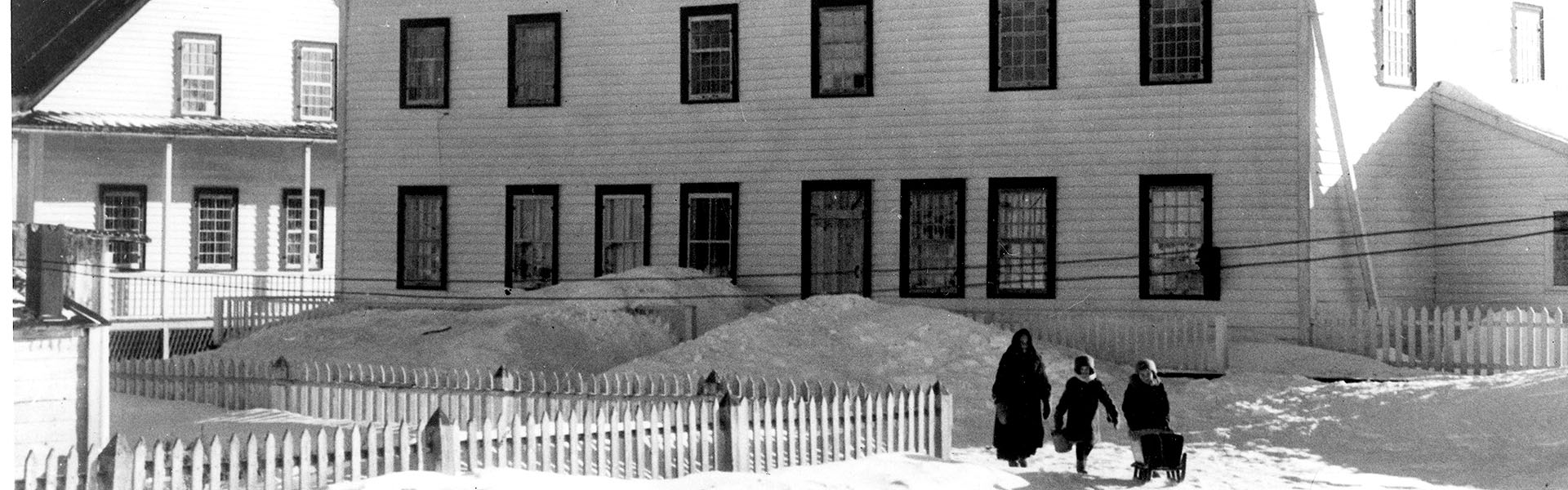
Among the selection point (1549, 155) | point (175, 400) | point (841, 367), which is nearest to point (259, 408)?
point (175, 400)

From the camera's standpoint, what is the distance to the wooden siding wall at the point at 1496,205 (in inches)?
1069

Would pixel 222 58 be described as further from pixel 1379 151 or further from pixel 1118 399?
pixel 1379 151

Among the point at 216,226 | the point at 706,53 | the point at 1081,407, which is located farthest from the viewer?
the point at 216,226

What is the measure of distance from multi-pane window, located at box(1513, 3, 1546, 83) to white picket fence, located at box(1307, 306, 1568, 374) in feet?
31.3

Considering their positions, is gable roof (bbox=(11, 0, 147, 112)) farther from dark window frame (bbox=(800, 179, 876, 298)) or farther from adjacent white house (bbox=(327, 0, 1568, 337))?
→ dark window frame (bbox=(800, 179, 876, 298))

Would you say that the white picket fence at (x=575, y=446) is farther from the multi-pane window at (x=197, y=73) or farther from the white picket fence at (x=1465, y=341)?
the multi-pane window at (x=197, y=73)

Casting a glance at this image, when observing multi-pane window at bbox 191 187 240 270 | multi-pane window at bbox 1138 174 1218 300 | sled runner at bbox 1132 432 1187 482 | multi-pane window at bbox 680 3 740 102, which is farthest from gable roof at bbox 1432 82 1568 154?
multi-pane window at bbox 191 187 240 270

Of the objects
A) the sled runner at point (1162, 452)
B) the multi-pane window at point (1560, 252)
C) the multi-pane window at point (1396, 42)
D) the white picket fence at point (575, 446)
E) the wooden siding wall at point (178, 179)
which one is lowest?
the sled runner at point (1162, 452)

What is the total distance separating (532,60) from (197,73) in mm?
13313

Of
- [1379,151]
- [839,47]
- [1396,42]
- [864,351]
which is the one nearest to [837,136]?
[839,47]

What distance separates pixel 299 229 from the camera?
4288cm

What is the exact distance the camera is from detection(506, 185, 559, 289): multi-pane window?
103 ft

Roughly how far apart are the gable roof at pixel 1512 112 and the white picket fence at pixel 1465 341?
3.79 metres

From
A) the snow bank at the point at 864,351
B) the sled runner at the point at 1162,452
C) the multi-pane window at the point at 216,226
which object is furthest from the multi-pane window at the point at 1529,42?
the multi-pane window at the point at 216,226
